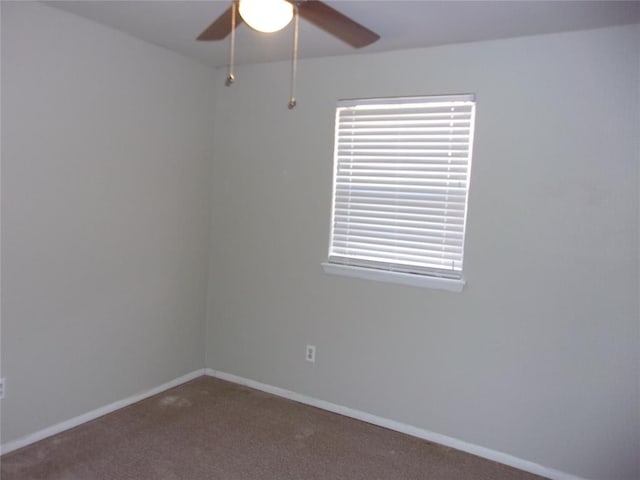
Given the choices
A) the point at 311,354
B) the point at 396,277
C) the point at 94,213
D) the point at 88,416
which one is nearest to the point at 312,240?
the point at 396,277

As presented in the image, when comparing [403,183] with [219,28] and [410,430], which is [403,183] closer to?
[219,28]

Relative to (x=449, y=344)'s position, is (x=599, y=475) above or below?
below

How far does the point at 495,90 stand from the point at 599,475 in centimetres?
202

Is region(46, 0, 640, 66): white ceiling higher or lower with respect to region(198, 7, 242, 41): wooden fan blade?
higher

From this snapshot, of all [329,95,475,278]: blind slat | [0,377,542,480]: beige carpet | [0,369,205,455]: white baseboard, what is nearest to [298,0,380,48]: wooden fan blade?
[329,95,475,278]: blind slat

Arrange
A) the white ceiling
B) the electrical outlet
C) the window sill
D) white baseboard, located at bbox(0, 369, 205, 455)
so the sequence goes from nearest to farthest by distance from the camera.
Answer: the white ceiling < white baseboard, located at bbox(0, 369, 205, 455) < the window sill < the electrical outlet

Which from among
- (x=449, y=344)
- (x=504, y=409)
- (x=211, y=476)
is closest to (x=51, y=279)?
(x=211, y=476)

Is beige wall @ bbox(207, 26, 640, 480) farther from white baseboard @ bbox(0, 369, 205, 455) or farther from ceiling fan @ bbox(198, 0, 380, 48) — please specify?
ceiling fan @ bbox(198, 0, 380, 48)

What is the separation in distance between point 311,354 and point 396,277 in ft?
2.65

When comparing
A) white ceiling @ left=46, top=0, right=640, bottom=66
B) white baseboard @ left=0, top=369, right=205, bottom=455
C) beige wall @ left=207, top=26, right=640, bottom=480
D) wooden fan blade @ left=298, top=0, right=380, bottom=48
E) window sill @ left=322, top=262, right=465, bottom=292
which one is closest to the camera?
wooden fan blade @ left=298, top=0, right=380, bottom=48

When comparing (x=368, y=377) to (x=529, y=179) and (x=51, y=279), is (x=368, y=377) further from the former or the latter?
(x=51, y=279)

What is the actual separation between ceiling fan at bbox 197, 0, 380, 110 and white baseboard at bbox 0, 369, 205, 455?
2075 mm

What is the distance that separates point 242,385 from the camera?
11.4ft

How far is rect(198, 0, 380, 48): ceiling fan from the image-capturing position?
167cm
